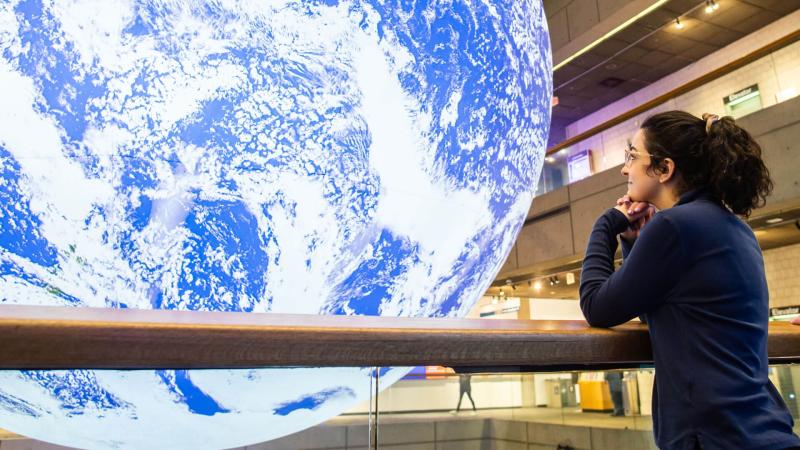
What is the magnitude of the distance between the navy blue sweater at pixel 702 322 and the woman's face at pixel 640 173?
142 mm

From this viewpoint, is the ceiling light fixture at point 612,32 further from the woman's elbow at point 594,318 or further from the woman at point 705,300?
the woman's elbow at point 594,318

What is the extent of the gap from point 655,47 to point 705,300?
32.2 ft

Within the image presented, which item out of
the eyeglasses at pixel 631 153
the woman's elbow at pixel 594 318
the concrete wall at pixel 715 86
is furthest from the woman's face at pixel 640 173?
the concrete wall at pixel 715 86

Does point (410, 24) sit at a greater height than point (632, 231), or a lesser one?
greater

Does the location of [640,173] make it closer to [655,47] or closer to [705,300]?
[705,300]

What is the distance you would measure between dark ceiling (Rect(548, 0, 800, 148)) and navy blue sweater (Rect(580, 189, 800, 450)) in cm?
840

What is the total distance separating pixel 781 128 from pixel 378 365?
22.4 ft

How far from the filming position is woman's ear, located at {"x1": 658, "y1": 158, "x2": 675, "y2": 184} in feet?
3.79

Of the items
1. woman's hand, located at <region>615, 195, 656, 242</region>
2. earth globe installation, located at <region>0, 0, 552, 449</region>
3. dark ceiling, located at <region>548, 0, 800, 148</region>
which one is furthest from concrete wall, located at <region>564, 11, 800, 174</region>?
earth globe installation, located at <region>0, 0, 552, 449</region>

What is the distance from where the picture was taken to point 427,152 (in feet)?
3.74

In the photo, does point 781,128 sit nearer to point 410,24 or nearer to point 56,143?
point 410,24

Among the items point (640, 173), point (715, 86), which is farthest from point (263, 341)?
point (715, 86)

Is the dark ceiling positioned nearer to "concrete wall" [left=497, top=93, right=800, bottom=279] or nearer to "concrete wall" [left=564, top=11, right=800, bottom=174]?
"concrete wall" [left=564, top=11, right=800, bottom=174]

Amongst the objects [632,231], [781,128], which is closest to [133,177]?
[632,231]
